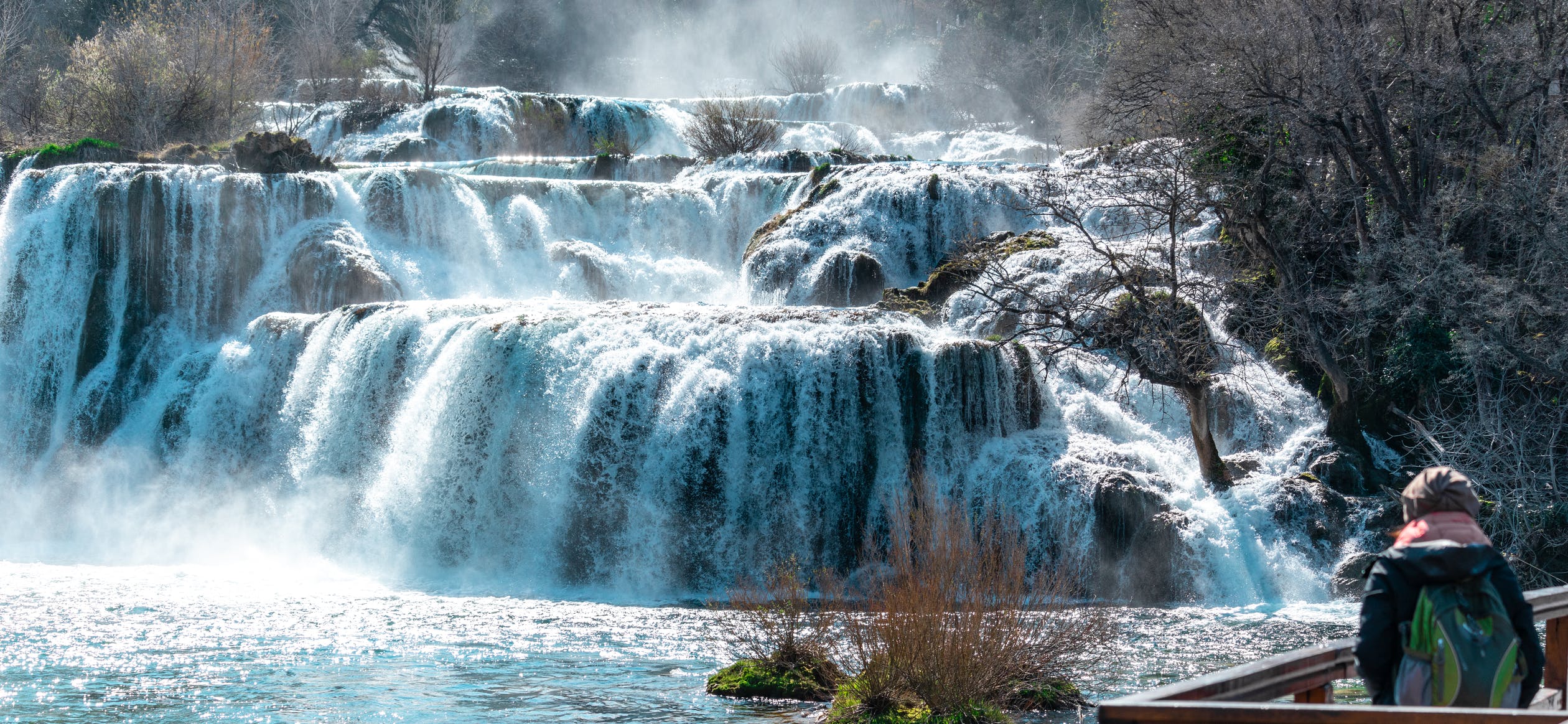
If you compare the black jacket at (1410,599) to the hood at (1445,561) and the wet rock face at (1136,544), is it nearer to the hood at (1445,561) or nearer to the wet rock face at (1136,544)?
the hood at (1445,561)

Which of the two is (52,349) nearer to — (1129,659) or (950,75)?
(1129,659)

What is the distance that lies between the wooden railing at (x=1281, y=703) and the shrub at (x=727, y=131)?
2629 centimetres

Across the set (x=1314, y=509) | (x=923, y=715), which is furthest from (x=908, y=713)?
(x=1314, y=509)

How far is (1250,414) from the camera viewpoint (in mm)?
16953

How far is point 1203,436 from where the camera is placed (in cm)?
1541

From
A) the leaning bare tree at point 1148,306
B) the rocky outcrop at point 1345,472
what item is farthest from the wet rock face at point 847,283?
the rocky outcrop at point 1345,472

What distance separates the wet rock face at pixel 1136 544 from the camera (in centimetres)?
1461

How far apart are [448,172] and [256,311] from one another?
14.8 ft

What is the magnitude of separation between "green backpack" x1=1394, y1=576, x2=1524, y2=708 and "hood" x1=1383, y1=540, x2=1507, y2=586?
0.05 metres

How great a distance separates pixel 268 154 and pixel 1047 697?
64.8 feet

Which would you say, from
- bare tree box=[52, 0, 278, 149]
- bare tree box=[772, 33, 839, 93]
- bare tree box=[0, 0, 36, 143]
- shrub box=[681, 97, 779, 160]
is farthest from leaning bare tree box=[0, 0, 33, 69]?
bare tree box=[772, 33, 839, 93]

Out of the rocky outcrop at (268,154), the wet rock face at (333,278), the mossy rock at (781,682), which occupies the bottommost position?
the mossy rock at (781,682)

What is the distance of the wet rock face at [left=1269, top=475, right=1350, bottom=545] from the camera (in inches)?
588

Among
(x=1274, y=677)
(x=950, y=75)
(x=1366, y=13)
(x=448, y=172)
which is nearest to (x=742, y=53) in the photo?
(x=950, y=75)
